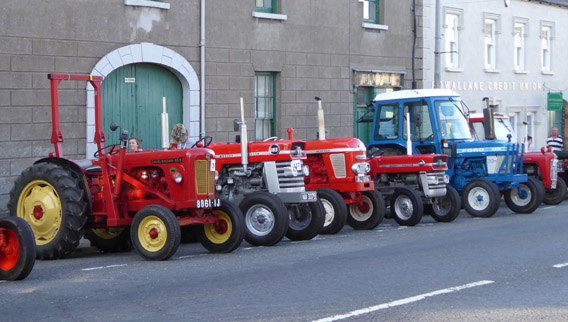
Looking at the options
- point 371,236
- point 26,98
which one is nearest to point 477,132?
point 371,236

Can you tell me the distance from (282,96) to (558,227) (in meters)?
9.64

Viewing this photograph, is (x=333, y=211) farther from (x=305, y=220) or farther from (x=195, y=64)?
(x=195, y=64)

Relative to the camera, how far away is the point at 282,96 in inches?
949

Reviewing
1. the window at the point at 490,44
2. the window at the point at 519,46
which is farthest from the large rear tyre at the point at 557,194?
the window at the point at 519,46

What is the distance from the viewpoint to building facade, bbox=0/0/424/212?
18609 mm

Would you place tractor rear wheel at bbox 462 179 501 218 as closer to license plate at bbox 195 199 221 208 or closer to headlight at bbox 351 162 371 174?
headlight at bbox 351 162 371 174

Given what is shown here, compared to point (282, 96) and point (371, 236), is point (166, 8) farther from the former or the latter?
point (371, 236)

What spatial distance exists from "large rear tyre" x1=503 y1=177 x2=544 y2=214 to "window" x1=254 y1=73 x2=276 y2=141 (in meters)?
6.61

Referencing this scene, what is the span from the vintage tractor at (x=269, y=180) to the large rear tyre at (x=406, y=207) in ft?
9.13

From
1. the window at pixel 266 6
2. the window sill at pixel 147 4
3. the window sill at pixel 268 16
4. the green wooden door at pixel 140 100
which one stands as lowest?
the green wooden door at pixel 140 100

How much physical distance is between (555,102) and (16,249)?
29.6m

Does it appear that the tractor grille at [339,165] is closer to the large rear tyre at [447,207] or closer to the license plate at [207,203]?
the large rear tyre at [447,207]

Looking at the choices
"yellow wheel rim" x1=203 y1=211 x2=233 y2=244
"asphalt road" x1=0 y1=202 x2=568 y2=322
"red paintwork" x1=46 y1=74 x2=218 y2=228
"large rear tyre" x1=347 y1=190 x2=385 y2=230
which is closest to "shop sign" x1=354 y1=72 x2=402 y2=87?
"large rear tyre" x1=347 y1=190 x2=385 y2=230

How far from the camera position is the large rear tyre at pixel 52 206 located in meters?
12.3
